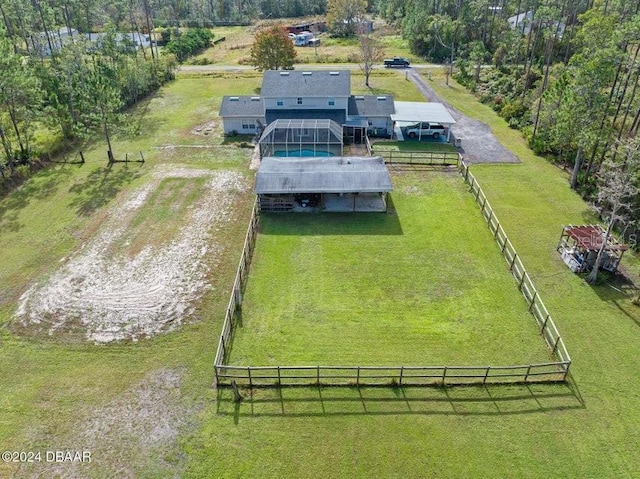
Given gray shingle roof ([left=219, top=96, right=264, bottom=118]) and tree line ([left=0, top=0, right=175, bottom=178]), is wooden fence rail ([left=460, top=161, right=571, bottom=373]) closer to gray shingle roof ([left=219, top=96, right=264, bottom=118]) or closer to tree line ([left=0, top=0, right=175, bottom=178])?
gray shingle roof ([left=219, top=96, right=264, bottom=118])

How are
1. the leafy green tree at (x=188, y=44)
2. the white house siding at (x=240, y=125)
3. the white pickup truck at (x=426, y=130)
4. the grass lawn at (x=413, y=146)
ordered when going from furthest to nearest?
1. the leafy green tree at (x=188, y=44)
2. the white house siding at (x=240, y=125)
3. the white pickup truck at (x=426, y=130)
4. the grass lawn at (x=413, y=146)

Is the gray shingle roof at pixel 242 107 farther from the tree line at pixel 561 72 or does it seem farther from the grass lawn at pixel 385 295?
the tree line at pixel 561 72

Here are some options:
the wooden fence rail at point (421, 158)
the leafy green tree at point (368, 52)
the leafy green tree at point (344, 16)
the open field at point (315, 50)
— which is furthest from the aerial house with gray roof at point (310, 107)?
the leafy green tree at point (344, 16)

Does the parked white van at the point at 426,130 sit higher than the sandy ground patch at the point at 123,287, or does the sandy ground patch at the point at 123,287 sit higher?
the parked white van at the point at 426,130

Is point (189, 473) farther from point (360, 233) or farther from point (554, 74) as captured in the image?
point (554, 74)

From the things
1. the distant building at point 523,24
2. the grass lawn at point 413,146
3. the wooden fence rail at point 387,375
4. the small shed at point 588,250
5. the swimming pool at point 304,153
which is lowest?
the wooden fence rail at point 387,375
